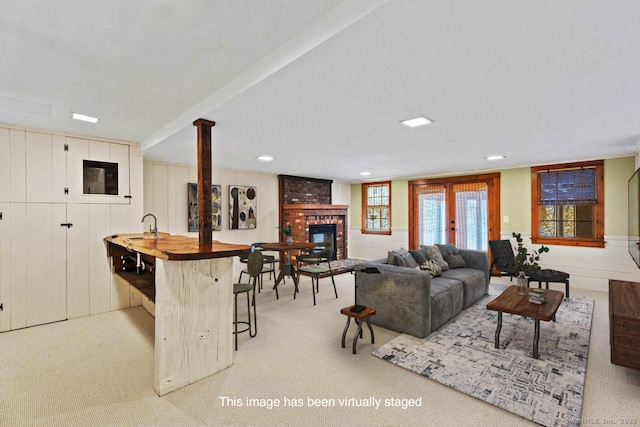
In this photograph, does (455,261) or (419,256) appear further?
(455,261)

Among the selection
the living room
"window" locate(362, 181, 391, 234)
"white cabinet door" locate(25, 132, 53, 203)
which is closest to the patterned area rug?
the living room

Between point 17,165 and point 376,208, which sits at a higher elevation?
point 17,165

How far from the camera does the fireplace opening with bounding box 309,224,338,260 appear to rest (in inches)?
283

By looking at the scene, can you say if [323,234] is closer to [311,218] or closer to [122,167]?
[311,218]

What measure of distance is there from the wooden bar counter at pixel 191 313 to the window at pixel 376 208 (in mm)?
6008

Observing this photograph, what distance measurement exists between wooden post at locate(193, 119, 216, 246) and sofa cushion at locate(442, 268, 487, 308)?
2741 millimetres

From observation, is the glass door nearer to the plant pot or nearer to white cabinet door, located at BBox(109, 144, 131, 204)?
the plant pot

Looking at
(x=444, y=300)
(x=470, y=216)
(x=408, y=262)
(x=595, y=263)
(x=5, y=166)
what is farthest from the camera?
(x=470, y=216)

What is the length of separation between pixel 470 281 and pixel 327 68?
3.48 m

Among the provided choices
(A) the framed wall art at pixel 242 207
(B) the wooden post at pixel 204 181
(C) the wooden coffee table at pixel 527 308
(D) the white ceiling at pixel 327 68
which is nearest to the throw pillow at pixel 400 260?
(C) the wooden coffee table at pixel 527 308

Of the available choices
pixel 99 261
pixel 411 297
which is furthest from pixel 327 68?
pixel 99 261

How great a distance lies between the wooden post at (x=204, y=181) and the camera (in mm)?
2762

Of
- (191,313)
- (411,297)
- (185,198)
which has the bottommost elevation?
(411,297)

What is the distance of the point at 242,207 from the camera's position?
246 inches
